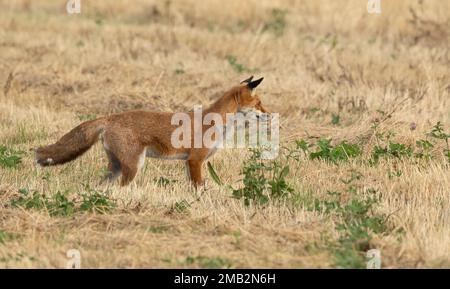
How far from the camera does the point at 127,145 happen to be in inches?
401

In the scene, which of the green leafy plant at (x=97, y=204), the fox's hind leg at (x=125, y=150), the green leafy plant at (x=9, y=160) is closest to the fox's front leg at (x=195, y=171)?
the fox's hind leg at (x=125, y=150)

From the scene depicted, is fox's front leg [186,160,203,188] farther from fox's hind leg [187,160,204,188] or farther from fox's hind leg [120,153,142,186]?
fox's hind leg [120,153,142,186]

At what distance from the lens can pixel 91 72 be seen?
1762 cm

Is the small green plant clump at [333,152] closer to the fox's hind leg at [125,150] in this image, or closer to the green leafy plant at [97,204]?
the fox's hind leg at [125,150]

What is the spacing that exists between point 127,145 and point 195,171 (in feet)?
2.96

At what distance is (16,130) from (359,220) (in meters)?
6.29

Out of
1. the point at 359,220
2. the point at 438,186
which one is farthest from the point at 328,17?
the point at 359,220

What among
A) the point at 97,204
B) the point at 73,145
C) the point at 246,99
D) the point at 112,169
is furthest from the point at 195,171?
the point at 97,204

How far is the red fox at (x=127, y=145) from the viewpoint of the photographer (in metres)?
10.2

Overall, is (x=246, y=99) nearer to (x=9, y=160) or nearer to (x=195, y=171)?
(x=195, y=171)

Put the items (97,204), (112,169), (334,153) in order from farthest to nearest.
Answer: (334,153)
(112,169)
(97,204)

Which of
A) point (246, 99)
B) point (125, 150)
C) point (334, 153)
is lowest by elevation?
point (334, 153)

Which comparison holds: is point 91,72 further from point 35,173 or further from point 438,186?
point 438,186

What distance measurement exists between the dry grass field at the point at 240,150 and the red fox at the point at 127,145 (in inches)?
10.7
